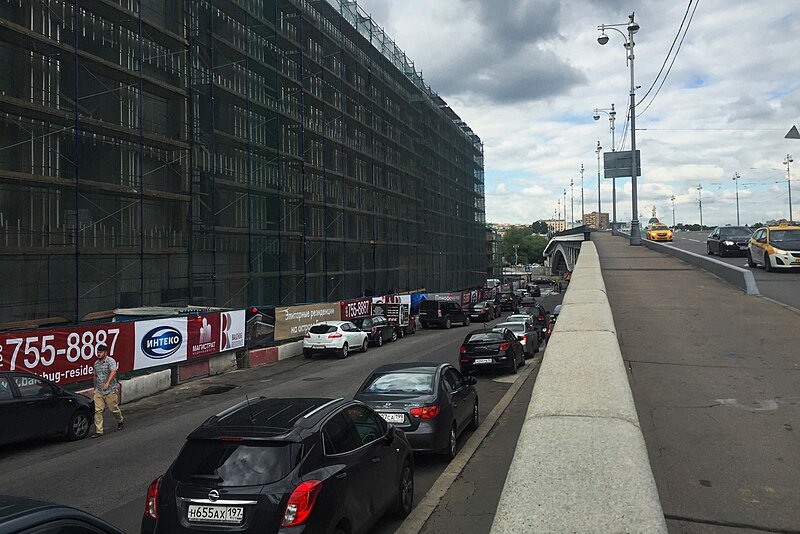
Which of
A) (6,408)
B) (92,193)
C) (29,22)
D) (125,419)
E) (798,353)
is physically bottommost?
(125,419)

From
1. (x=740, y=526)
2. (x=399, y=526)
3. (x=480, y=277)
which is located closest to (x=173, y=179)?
(x=399, y=526)

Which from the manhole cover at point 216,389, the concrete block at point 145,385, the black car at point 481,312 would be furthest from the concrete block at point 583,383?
the black car at point 481,312

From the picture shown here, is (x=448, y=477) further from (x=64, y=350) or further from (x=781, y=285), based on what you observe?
(x=781, y=285)

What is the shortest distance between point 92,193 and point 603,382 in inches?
876

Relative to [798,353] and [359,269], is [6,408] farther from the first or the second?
[359,269]

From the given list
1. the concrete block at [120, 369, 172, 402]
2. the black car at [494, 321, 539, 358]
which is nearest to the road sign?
the black car at [494, 321, 539, 358]

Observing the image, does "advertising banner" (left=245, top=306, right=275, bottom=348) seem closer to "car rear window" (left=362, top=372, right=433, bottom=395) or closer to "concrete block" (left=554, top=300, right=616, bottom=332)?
"car rear window" (left=362, top=372, right=433, bottom=395)

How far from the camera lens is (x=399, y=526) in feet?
21.9

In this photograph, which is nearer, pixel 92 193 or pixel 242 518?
pixel 242 518

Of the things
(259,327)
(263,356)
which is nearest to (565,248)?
(259,327)

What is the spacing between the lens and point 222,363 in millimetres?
21766

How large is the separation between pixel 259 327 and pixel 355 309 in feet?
34.3

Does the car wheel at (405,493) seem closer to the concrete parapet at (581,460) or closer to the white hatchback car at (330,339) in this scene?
the concrete parapet at (581,460)

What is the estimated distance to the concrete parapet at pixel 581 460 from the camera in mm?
3781
